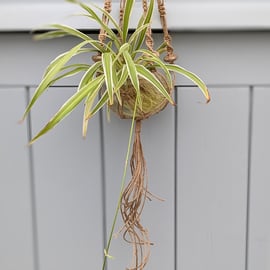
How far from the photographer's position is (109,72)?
2.75 feet

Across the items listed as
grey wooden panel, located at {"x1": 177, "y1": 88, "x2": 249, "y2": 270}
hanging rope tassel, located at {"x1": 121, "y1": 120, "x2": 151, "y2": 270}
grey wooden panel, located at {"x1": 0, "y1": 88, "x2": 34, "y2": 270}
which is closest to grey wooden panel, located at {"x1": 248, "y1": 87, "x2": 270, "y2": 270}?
grey wooden panel, located at {"x1": 177, "y1": 88, "x2": 249, "y2": 270}

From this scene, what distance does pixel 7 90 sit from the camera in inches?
41.6

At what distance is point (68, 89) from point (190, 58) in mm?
288

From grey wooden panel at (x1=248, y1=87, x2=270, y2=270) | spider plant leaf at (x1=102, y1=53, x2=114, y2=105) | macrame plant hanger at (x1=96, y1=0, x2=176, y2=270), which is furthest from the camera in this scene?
grey wooden panel at (x1=248, y1=87, x2=270, y2=270)

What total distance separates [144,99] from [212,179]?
28 cm

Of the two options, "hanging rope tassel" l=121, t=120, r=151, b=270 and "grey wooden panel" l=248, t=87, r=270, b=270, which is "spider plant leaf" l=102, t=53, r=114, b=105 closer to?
"hanging rope tassel" l=121, t=120, r=151, b=270

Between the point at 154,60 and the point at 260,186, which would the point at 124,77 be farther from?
the point at 260,186

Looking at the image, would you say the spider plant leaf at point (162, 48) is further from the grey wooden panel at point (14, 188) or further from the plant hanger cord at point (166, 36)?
the grey wooden panel at point (14, 188)

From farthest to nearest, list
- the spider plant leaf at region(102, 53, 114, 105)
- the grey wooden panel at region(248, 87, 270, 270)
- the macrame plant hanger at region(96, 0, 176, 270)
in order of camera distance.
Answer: the grey wooden panel at region(248, 87, 270, 270)
the macrame plant hanger at region(96, 0, 176, 270)
the spider plant leaf at region(102, 53, 114, 105)

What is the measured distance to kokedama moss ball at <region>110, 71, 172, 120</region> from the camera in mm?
922

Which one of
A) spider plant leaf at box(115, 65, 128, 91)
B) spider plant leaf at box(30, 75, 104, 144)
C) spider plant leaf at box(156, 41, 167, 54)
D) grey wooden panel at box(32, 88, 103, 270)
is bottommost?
grey wooden panel at box(32, 88, 103, 270)

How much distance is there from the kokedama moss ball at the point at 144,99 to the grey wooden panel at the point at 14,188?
27 cm

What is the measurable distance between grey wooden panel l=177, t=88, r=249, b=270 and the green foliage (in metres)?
0.16

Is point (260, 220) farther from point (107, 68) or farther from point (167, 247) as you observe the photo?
point (107, 68)
